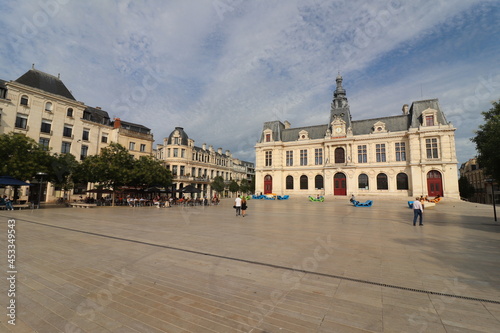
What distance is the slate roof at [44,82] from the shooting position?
34438 millimetres

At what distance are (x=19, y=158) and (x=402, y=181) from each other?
52.6m

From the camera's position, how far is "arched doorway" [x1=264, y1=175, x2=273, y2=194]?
53.2 m

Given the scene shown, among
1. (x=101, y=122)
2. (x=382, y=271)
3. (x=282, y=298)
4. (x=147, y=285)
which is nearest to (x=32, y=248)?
(x=147, y=285)

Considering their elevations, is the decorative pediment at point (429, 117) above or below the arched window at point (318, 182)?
above

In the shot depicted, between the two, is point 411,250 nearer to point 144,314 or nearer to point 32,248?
point 144,314

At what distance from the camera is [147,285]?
454 centimetres

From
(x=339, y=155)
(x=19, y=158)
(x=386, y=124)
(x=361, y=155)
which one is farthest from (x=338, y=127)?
(x=19, y=158)

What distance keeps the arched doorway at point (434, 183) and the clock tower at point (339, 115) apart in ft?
52.0

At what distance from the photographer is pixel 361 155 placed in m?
45.7

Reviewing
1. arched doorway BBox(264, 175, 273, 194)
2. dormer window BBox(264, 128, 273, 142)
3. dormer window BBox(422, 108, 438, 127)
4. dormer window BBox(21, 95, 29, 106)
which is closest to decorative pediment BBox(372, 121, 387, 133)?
dormer window BBox(422, 108, 438, 127)

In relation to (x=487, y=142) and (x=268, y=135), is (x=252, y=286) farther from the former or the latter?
(x=268, y=135)

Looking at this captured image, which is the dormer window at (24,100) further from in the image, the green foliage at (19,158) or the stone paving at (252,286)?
the stone paving at (252,286)

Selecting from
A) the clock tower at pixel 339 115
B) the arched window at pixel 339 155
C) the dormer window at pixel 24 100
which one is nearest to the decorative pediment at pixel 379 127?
the clock tower at pixel 339 115

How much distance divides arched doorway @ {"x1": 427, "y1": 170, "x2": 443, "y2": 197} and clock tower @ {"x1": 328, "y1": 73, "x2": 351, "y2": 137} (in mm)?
15859
